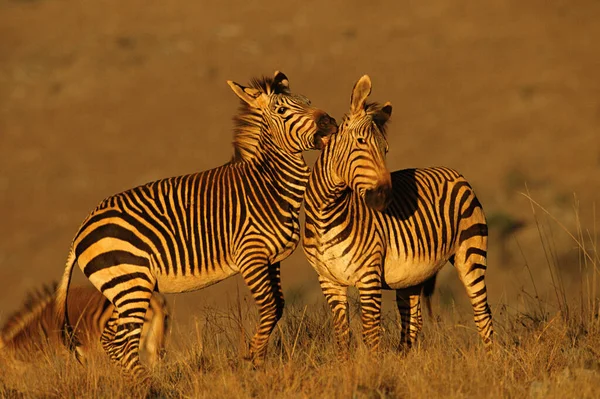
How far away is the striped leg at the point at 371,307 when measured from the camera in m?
7.58

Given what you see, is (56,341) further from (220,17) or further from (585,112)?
(220,17)

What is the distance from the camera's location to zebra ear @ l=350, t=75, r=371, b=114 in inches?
297

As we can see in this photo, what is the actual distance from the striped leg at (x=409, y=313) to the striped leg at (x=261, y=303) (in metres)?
1.39

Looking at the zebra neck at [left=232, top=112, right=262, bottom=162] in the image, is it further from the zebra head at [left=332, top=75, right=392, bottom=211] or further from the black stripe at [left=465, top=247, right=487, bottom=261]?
the black stripe at [left=465, top=247, right=487, bottom=261]

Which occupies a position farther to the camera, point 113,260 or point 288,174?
point 288,174

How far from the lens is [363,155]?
7441 mm

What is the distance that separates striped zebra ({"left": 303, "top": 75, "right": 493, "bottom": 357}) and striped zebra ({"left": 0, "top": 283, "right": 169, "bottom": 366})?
2.45 meters

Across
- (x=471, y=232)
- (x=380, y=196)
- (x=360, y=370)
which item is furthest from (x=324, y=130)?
(x=360, y=370)

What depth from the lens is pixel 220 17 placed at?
40.0m

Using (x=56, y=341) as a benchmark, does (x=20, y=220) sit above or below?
above

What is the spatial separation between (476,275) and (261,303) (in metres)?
1.95

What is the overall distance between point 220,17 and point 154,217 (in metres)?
32.9

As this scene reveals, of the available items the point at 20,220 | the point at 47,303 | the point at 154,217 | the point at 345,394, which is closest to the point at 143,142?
the point at 20,220

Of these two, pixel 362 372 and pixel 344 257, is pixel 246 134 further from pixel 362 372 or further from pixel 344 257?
pixel 362 372
